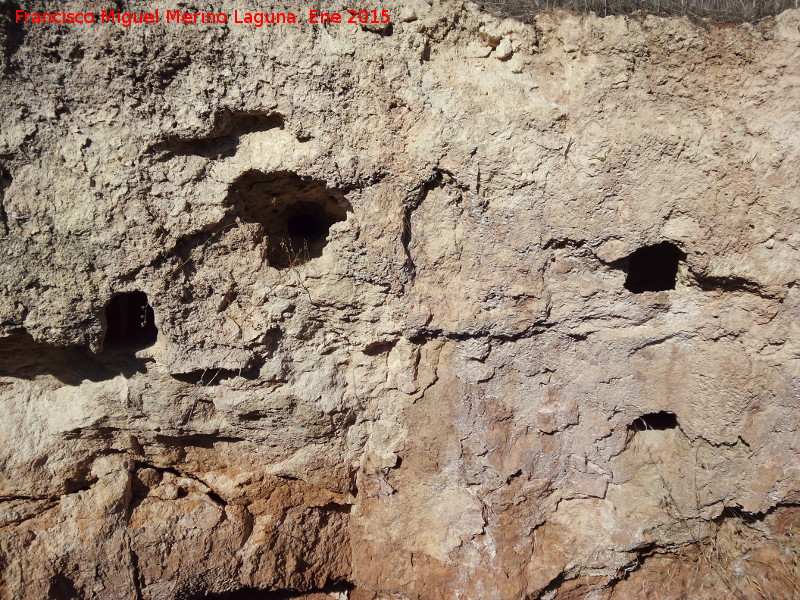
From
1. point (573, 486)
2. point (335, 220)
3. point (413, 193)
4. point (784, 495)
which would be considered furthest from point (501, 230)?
point (784, 495)

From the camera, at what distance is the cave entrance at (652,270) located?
8.27 feet

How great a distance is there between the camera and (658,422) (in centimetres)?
269

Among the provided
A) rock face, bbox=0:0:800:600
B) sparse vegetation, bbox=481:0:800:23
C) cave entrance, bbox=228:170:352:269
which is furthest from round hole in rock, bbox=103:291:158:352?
sparse vegetation, bbox=481:0:800:23

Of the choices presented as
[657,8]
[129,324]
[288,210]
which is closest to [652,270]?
[657,8]

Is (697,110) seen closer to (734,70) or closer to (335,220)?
(734,70)

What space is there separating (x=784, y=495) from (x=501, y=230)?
1.59m

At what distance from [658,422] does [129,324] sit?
2282mm

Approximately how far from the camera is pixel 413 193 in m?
2.20

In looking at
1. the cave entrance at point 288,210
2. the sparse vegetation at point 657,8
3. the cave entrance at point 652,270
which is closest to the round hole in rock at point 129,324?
the cave entrance at point 288,210

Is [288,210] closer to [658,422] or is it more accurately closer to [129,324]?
[129,324]

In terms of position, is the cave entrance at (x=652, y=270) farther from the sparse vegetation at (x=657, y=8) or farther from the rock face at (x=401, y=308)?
the sparse vegetation at (x=657, y=8)

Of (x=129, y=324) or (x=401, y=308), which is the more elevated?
(x=401, y=308)

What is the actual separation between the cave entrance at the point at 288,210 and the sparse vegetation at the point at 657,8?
0.87 meters

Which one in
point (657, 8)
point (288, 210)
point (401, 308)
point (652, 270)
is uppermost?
point (657, 8)
